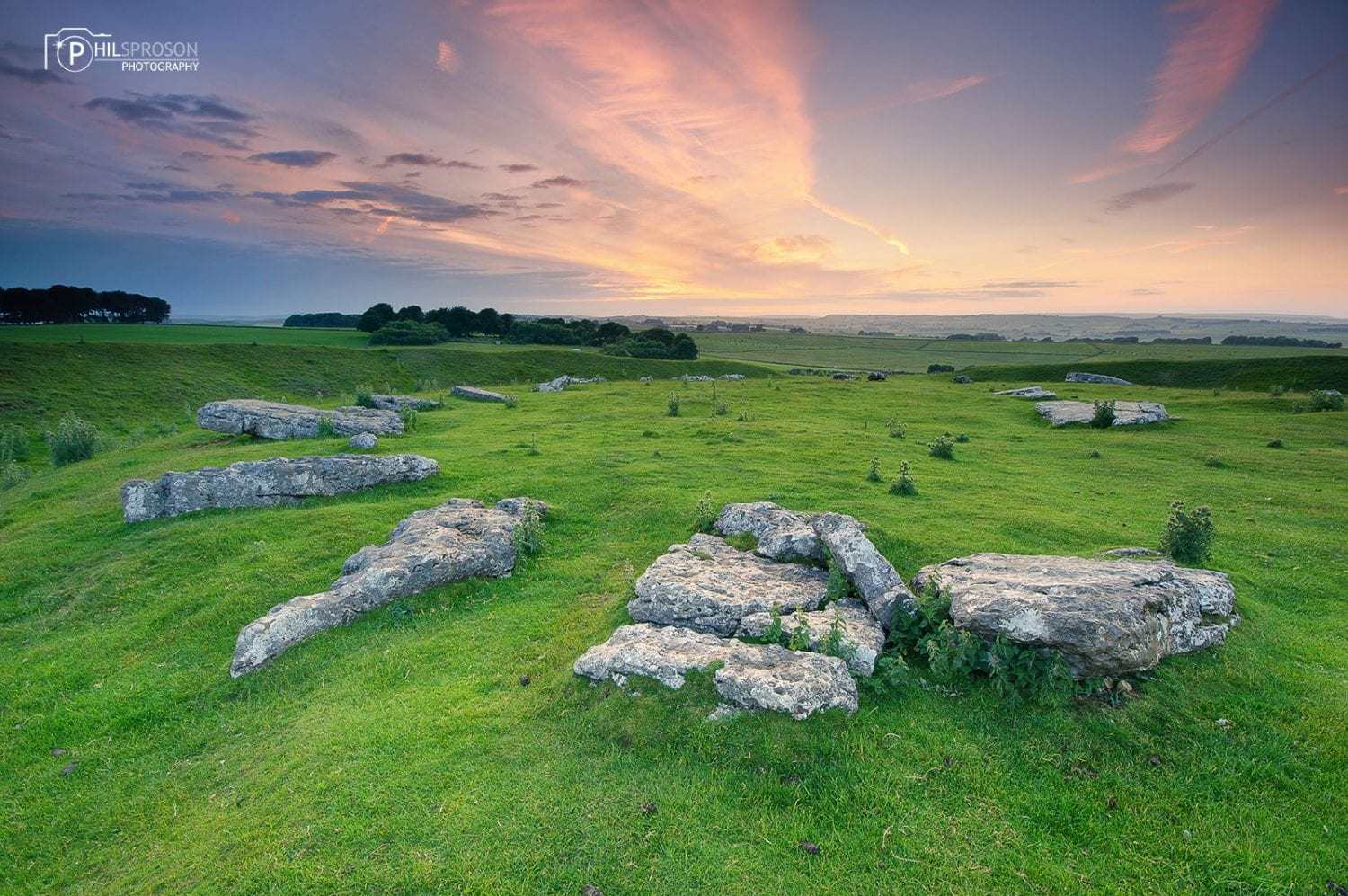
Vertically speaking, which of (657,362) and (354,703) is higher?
(657,362)

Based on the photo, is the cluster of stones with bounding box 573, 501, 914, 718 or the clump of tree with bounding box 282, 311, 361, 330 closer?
the cluster of stones with bounding box 573, 501, 914, 718

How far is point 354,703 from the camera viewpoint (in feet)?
31.4

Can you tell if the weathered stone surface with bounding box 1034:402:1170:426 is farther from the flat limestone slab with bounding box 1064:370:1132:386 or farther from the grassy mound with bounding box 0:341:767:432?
the grassy mound with bounding box 0:341:767:432

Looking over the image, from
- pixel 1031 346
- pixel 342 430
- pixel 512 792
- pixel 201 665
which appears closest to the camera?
pixel 512 792

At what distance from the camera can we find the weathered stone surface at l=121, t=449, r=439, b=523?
17.9 m

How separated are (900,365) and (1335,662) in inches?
4653

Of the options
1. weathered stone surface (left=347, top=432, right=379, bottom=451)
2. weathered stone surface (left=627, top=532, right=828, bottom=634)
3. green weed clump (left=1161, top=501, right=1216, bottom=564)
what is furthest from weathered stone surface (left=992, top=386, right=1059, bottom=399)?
weathered stone surface (left=347, top=432, right=379, bottom=451)

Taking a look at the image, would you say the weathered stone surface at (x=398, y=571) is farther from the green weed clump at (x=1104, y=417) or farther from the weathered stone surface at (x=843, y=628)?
the green weed clump at (x=1104, y=417)

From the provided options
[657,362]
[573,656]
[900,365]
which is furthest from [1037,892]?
[900,365]

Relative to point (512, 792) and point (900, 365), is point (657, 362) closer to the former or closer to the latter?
point (900, 365)

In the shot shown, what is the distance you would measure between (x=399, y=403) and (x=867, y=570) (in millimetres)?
34435

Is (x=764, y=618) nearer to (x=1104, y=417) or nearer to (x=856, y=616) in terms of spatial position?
(x=856, y=616)

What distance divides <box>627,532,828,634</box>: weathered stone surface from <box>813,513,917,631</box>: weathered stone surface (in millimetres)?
722

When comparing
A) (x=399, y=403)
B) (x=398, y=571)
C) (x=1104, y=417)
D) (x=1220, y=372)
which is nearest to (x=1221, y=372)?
(x=1220, y=372)
